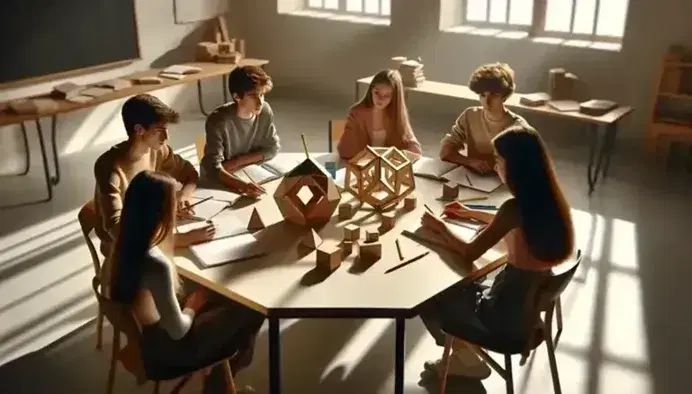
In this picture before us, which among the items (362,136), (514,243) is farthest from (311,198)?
(362,136)

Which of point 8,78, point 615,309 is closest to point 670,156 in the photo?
point 615,309

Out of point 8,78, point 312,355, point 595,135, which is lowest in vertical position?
point 312,355

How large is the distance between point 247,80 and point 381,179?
88 cm

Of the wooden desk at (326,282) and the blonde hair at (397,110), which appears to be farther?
the blonde hair at (397,110)

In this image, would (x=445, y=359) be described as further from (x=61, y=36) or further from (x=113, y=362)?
(x=61, y=36)

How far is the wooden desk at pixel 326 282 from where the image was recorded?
2438 mm

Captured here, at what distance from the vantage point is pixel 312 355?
11.2 feet

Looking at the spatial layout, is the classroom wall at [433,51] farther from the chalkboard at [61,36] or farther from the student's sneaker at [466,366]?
the student's sneaker at [466,366]

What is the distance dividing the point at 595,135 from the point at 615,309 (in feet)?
6.57

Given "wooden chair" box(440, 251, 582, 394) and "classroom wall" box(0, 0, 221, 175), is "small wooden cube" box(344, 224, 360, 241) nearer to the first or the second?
"wooden chair" box(440, 251, 582, 394)

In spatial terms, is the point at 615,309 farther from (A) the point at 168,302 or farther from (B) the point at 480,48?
(B) the point at 480,48

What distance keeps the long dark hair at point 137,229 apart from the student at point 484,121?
5.91ft

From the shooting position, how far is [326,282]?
2596 millimetres

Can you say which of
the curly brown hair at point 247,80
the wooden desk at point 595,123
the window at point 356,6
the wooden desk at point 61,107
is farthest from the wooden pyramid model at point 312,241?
the window at point 356,6
